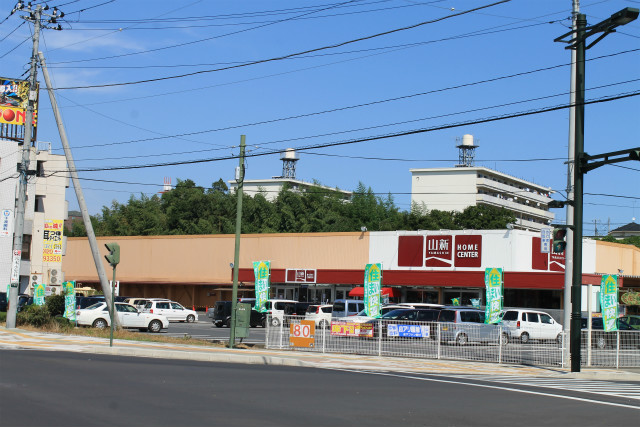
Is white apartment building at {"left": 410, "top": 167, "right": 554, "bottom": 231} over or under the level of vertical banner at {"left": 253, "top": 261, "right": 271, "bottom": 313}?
over

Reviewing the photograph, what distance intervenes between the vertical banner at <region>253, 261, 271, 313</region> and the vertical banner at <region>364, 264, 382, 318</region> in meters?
9.30

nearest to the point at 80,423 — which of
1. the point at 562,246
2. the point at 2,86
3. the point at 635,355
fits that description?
the point at 562,246

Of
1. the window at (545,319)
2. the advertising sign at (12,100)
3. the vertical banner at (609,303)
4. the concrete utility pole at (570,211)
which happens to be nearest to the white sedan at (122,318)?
the advertising sign at (12,100)

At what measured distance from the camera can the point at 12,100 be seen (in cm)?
4953

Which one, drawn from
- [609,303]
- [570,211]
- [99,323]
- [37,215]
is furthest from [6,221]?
[609,303]

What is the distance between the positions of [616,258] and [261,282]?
2849 cm

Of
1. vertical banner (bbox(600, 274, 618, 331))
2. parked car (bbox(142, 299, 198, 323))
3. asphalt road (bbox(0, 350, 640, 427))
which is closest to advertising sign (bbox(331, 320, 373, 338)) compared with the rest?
asphalt road (bbox(0, 350, 640, 427))

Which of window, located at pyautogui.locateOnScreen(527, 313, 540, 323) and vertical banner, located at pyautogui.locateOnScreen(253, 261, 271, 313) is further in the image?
vertical banner, located at pyautogui.locateOnScreen(253, 261, 271, 313)

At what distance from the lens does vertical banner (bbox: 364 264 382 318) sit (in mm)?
34938

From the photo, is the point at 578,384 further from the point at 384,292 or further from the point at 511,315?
the point at 384,292

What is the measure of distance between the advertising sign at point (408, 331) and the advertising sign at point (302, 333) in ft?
8.60

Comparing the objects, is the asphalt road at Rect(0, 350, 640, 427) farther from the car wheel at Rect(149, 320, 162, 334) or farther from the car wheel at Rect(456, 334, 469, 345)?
the car wheel at Rect(149, 320, 162, 334)

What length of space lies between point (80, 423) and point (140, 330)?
91.5 ft

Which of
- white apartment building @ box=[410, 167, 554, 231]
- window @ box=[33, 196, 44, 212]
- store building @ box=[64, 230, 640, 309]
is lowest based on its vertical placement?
store building @ box=[64, 230, 640, 309]
